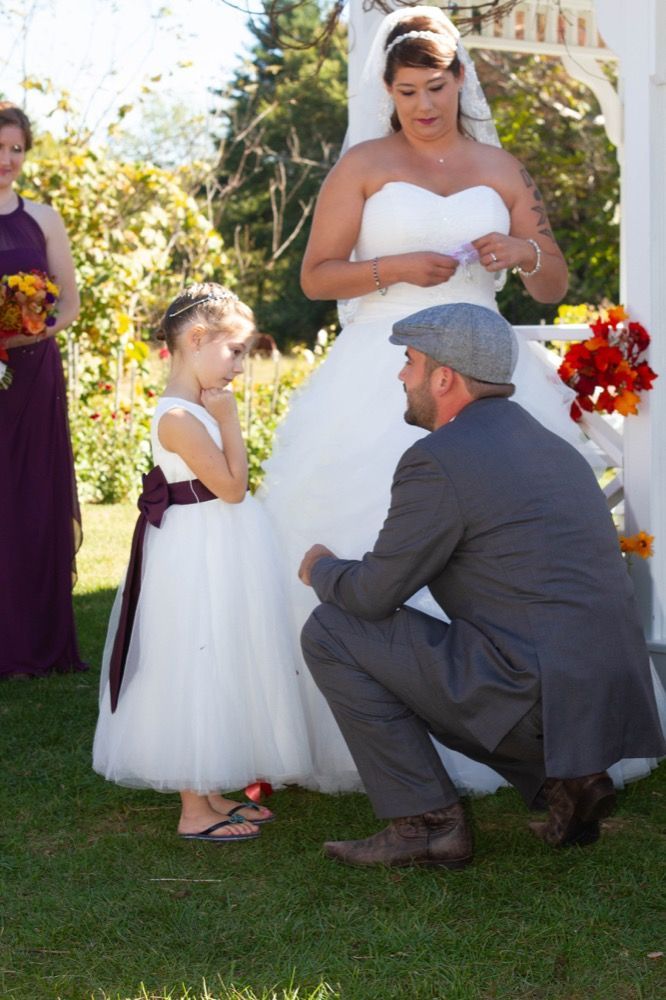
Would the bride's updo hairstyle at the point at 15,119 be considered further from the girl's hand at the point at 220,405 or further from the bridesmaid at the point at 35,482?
the girl's hand at the point at 220,405

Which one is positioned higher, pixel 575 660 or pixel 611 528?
pixel 611 528

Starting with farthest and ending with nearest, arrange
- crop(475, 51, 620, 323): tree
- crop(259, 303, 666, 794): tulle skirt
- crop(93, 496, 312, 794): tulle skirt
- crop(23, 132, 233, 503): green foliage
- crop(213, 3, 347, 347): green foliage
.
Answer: crop(213, 3, 347, 347): green foliage, crop(475, 51, 620, 323): tree, crop(23, 132, 233, 503): green foliage, crop(259, 303, 666, 794): tulle skirt, crop(93, 496, 312, 794): tulle skirt

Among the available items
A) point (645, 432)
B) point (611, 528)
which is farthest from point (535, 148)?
point (611, 528)

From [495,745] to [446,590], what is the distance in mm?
375

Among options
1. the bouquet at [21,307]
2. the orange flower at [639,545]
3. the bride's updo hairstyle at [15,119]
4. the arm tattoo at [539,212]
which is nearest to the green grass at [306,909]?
the orange flower at [639,545]

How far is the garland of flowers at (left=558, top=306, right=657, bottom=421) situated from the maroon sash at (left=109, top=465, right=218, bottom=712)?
4.56ft

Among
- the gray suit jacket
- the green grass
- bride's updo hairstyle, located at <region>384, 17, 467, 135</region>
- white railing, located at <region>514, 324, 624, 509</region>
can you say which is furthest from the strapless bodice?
the green grass

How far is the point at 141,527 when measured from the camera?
368 centimetres

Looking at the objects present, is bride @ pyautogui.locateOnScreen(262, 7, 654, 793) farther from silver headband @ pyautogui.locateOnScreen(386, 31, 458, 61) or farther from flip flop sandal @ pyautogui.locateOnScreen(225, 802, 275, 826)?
flip flop sandal @ pyautogui.locateOnScreen(225, 802, 275, 826)

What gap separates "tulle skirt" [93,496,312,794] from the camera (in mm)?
3471

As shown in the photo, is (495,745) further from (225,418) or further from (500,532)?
(225,418)

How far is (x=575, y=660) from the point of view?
3.01m

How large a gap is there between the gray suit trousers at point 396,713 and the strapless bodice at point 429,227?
118 cm

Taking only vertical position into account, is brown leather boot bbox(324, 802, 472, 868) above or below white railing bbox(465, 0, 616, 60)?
below
